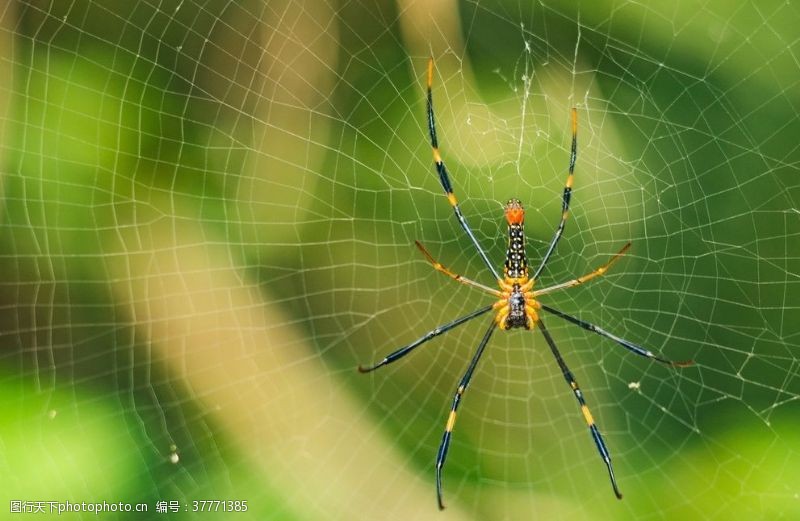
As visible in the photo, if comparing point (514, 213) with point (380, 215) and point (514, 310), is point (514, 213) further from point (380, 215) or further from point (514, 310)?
point (380, 215)

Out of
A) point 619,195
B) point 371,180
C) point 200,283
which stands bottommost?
point 200,283

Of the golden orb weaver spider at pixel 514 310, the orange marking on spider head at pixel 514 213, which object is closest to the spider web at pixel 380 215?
the golden orb weaver spider at pixel 514 310

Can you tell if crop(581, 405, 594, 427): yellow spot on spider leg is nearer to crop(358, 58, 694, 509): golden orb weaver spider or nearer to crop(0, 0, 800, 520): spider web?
crop(358, 58, 694, 509): golden orb weaver spider

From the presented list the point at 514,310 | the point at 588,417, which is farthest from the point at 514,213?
the point at 588,417

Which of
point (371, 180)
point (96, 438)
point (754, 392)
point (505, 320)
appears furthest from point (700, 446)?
point (96, 438)

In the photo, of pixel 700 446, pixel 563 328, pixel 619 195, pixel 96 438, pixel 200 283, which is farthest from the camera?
pixel 563 328

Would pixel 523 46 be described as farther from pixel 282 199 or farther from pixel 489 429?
pixel 489 429

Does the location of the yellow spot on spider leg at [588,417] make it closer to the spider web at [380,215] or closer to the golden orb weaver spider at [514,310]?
the golden orb weaver spider at [514,310]

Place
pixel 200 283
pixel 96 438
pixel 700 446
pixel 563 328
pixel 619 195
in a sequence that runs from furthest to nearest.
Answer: pixel 563 328 → pixel 200 283 → pixel 619 195 → pixel 700 446 → pixel 96 438
